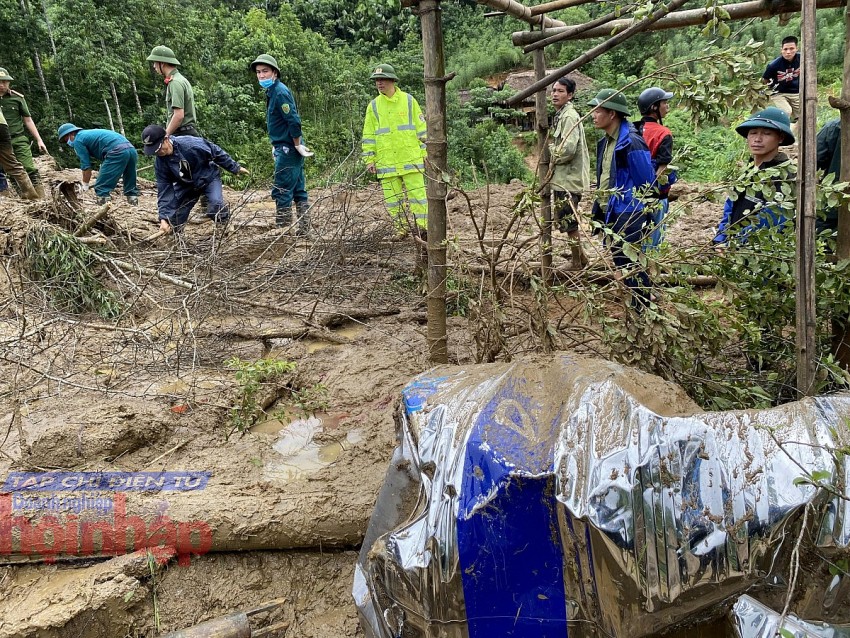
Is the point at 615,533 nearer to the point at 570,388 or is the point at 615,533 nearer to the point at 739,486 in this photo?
the point at 739,486

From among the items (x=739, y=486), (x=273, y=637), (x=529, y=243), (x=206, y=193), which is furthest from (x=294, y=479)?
(x=206, y=193)

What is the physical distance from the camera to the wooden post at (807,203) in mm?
1917

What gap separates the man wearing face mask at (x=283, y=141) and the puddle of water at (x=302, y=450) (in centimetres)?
313

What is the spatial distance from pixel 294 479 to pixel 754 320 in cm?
204

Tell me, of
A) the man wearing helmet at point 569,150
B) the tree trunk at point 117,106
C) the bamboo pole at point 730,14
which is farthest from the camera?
the tree trunk at point 117,106

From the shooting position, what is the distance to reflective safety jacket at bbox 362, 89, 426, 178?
5.80 metres

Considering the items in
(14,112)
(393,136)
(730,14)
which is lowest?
(393,136)

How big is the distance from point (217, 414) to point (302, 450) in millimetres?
548

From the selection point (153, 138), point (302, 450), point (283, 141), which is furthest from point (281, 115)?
point (302, 450)

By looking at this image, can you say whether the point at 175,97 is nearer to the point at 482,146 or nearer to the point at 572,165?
the point at 572,165

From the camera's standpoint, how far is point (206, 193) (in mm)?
5918

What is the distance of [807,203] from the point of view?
1.98 metres

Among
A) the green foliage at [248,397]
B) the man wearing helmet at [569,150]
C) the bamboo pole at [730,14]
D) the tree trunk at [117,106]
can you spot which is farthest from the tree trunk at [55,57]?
the bamboo pole at [730,14]

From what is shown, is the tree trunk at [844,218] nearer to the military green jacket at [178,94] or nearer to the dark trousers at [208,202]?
the dark trousers at [208,202]
